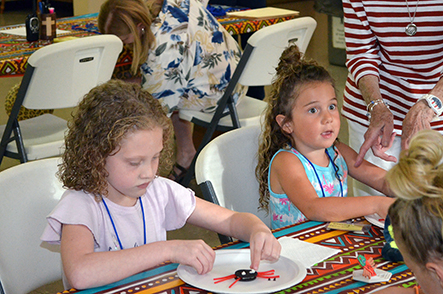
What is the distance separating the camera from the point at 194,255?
1190 millimetres

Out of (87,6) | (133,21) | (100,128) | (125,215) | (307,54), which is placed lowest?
(307,54)

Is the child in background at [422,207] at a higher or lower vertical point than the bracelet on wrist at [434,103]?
higher

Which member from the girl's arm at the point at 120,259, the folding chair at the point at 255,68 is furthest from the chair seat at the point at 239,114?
the girl's arm at the point at 120,259

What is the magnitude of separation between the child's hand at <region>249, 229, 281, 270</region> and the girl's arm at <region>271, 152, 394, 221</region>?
0.75ft

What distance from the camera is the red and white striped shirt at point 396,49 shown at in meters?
1.71

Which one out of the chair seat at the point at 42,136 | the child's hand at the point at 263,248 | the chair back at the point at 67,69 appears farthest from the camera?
the chair seat at the point at 42,136

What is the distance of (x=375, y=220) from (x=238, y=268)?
0.40 meters

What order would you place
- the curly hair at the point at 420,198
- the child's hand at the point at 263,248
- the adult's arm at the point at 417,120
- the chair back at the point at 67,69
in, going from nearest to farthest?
the curly hair at the point at 420,198 < the child's hand at the point at 263,248 < the adult's arm at the point at 417,120 < the chair back at the point at 67,69

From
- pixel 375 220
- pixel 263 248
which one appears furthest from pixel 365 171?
pixel 263 248

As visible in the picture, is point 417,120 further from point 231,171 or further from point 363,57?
point 231,171

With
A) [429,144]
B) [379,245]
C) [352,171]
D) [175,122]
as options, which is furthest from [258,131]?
[175,122]

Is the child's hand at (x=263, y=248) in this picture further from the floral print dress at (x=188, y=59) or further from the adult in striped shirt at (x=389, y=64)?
the floral print dress at (x=188, y=59)

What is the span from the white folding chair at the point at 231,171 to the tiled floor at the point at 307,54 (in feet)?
2.17

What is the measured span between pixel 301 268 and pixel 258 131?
30.9 inches
